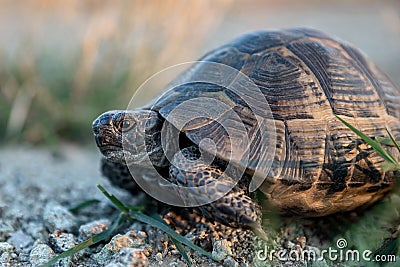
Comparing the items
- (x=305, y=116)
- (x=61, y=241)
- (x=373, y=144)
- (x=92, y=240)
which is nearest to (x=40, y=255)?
(x=61, y=241)

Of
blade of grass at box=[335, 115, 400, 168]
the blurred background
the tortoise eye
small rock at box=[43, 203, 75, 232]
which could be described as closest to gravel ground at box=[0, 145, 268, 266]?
small rock at box=[43, 203, 75, 232]

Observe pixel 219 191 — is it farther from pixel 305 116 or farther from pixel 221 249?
pixel 305 116

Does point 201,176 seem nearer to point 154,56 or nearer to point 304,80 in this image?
point 304,80

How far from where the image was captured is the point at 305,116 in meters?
2.46

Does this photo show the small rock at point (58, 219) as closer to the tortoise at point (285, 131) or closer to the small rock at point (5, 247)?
the small rock at point (5, 247)

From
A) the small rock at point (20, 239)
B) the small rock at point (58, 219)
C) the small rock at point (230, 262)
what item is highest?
the small rock at point (230, 262)

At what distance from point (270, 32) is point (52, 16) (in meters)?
3.02

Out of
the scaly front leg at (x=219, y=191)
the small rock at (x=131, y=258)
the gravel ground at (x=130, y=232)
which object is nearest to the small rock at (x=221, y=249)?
the gravel ground at (x=130, y=232)

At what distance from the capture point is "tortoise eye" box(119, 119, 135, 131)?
2.51m

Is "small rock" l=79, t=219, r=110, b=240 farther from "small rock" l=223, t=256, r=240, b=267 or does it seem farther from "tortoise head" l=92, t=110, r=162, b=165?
"small rock" l=223, t=256, r=240, b=267

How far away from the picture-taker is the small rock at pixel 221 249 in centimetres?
222

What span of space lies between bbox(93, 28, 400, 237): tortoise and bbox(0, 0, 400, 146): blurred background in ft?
6.48

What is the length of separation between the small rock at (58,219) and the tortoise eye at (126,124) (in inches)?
24.7

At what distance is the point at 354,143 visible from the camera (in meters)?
2.51
